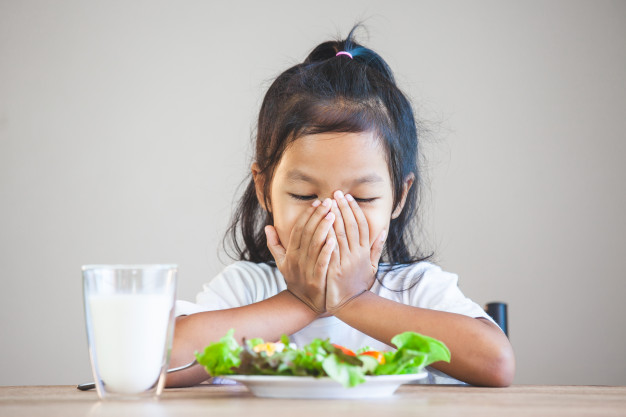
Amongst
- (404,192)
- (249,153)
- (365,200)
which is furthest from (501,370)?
(249,153)

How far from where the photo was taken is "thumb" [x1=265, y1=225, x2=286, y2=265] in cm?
125

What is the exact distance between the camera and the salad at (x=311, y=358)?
680mm

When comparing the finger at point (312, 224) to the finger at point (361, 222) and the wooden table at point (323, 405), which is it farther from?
the wooden table at point (323, 405)

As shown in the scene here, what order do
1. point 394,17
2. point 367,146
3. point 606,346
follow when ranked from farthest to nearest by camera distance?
point 394,17, point 606,346, point 367,146

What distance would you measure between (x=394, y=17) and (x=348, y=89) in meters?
1.74

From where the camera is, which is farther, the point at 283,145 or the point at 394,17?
the point at 394,17

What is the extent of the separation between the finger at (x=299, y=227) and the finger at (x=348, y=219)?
0.12 feet

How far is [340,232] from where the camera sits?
3.85 ft

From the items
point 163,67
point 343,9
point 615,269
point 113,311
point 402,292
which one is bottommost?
point 615,269

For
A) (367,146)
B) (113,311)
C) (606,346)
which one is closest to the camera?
(113,311)

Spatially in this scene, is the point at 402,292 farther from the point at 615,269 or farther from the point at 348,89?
the point at 615,269

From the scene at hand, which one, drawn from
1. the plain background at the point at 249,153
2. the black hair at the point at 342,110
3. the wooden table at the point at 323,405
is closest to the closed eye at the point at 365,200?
the black hair at the point at 342,110

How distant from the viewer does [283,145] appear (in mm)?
1272

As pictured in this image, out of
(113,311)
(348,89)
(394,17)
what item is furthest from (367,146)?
(394,17)
